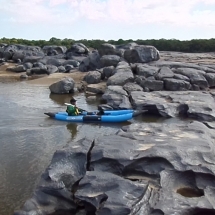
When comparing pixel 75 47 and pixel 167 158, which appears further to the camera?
pixel 75 47

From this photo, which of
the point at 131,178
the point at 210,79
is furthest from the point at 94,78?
the point at 131,178

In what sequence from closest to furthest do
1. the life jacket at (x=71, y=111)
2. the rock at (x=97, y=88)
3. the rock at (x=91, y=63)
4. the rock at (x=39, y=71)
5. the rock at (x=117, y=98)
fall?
the life jacket at (x=71, y=111) → the rock at (x=117, y=98) → the rock at (x=97, y=88) → the rock at (x=91, y=63) → the rock at (x=39, y=71)

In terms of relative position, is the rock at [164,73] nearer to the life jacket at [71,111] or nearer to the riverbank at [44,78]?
the riverbank at [44,78]

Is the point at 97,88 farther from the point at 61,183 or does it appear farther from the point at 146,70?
the point at 61,183

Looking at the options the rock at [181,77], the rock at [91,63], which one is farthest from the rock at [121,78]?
the rock at [91,63]

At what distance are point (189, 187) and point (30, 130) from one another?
7.22 m

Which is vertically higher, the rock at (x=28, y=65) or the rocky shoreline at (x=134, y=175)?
the rocky shoreline at (x=134, y=175)

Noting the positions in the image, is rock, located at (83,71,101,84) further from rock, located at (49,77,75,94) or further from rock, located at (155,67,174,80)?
rock, located at (155,67,174,80)

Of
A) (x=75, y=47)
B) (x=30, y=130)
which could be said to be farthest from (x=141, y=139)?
(x=75, y=47)

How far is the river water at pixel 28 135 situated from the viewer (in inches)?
309

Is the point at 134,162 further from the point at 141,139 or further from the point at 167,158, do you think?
the point at 141,139

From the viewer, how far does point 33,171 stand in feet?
28.6

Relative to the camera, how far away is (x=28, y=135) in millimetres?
11781

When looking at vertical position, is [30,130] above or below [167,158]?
below
